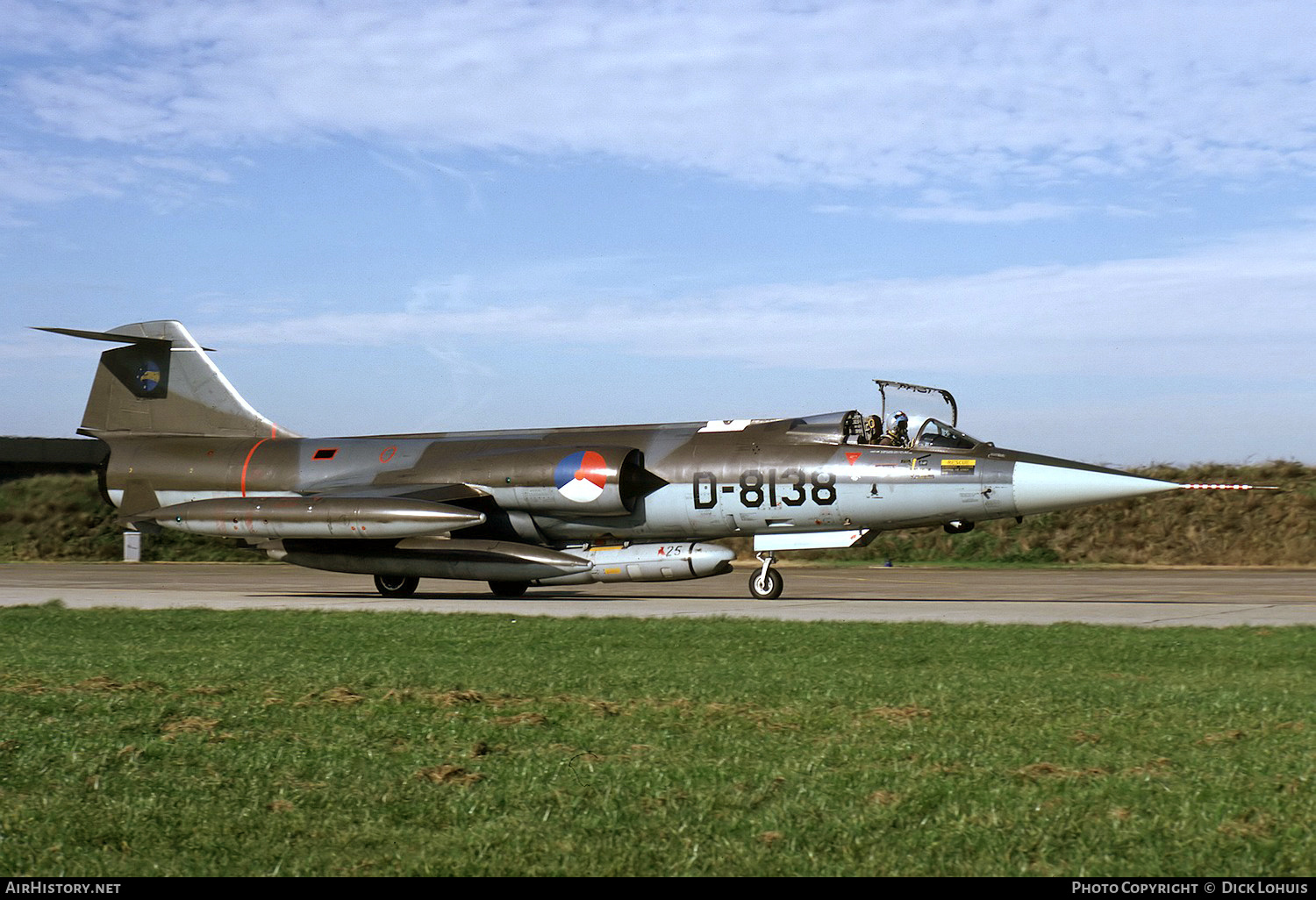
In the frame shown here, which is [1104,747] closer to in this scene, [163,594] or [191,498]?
[163,594]

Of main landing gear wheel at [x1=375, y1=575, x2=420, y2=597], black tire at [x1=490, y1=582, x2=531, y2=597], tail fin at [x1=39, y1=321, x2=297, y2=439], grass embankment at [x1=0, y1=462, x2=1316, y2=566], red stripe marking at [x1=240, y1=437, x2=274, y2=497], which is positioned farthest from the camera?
grass embankment at [x1=0, y1=462, x2=1316, y2=566]

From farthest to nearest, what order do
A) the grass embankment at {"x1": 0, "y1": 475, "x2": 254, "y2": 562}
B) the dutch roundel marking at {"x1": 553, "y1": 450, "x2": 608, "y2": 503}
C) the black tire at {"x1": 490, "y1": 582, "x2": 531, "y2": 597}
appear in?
the grass embankment at {"x1": 0, "y1": 475, "x2": 254, "y2": 562} < the black tire at {"x1": 490, "y1": 582, "x2": 531, "y2": 597} < the dutch roundel marking at {"x1": 553, "y1": 450, "x2": 608, "y2": 503}

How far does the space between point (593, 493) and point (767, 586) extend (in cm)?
331

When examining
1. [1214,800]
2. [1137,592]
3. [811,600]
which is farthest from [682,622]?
[1137,592]

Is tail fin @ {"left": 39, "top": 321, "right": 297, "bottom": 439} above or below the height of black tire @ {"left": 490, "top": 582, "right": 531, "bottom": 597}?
above

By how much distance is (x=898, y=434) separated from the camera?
20562 millimetres

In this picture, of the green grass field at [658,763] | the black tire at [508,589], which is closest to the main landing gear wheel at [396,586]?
the black tire at [508,589]

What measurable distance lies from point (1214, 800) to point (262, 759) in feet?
15.0

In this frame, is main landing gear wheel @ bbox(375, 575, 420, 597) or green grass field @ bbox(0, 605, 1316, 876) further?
main landing gear wheel @ bbox(375, 575, 420, 597)

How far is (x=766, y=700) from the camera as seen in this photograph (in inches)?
333

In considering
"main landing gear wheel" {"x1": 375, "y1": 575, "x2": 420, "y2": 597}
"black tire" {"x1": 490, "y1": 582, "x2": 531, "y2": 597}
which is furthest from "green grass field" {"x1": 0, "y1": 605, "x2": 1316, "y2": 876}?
"main landing gear wheel" {"x1": 375, "y1": 575, "x2": 420, "y2": 597}

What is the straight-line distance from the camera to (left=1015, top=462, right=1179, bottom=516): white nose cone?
1903 centimetres

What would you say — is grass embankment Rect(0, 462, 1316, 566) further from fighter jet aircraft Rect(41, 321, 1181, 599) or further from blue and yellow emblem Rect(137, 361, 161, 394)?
fighter jet aircraft Rect(41, 321, 1181, 599)

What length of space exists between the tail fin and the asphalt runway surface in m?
3.18
